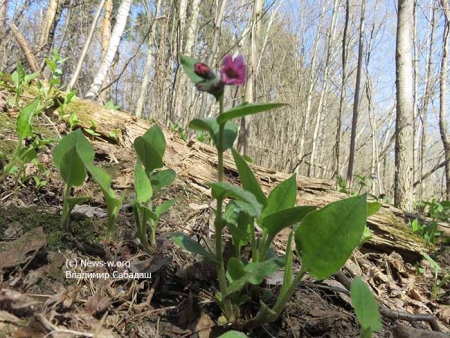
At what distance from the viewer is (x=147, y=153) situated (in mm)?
1269

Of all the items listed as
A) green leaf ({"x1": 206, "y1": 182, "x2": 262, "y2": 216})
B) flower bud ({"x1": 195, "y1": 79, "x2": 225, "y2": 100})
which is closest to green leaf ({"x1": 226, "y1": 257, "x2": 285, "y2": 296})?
green leaf ({"x1": 206, "y1": 182, "x2": 262, "y2": 216})

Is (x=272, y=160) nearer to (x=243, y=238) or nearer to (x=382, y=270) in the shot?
(x=382, y=270)

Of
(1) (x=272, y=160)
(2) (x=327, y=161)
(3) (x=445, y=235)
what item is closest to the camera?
(3) (x=445, y=235)

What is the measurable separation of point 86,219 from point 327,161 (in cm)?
2040

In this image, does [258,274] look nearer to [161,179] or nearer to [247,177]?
[247,177]

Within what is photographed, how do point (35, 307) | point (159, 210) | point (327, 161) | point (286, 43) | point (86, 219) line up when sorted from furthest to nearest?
point (327, 161) → point (286, 43) → point (86, 219) → point (159, 210) → point (35, 307)

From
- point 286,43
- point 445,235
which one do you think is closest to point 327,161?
point 286,43

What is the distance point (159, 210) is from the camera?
128 cm

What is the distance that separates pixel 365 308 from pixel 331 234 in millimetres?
194

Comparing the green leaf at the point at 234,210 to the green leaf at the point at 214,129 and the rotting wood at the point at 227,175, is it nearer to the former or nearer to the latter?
the green leaf at the point at 214,129

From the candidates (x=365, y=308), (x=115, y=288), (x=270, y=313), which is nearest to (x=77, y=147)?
(x=115, y=288)

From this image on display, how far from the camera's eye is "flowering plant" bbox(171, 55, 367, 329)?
0.83 metres

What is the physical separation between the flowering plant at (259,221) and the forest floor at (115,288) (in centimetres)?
11

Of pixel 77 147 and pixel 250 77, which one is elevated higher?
pixel 250 77
